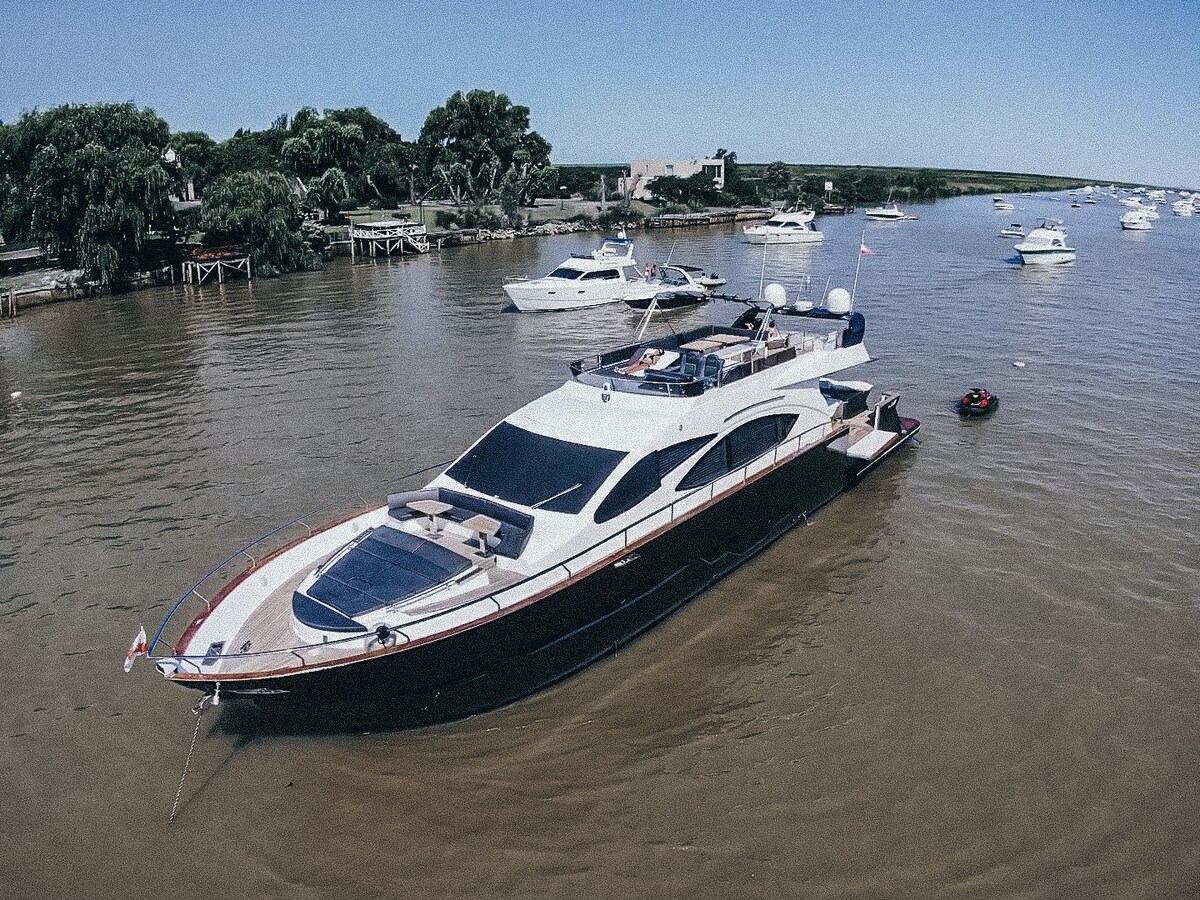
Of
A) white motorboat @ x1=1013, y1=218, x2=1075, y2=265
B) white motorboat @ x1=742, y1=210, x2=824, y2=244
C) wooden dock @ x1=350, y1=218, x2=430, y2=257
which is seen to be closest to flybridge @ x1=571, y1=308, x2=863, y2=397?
white motorboat @ x1=1013, y1=218, x2=1075, y2=265

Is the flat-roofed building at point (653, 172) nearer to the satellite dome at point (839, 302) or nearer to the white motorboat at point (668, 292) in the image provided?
the white motorboat at point (668, 292)

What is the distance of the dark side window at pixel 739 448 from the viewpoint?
38.7 ft

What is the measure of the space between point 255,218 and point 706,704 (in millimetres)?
45486

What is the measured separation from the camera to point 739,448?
495 inches

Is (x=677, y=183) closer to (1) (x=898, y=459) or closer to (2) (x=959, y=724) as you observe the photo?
(1) (x=898, y=459)

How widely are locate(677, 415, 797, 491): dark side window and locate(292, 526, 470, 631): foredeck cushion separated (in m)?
3.70

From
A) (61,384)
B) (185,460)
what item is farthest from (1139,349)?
(61,384)

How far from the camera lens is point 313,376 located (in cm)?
2544

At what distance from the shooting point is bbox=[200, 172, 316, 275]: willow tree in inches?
1834

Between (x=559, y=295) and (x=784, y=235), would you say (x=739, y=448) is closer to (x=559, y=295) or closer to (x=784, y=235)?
(x=559, y=295)

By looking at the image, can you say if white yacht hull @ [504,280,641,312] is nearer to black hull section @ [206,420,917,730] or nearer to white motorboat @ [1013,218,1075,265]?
black hull section @ [206,420,917,730]

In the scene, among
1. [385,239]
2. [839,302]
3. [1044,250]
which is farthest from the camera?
[385,239]

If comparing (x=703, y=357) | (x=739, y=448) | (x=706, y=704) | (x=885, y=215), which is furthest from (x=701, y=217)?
(x=706, y=704)

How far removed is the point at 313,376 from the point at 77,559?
483 inches
